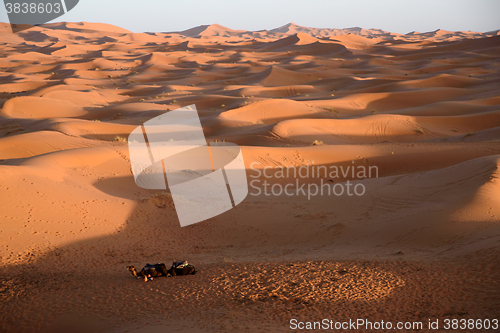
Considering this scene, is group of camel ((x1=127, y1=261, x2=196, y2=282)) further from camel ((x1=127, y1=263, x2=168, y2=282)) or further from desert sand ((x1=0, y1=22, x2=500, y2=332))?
desert sand ((x1=0, y1=22, x2=500, y2=332))

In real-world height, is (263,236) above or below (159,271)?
below

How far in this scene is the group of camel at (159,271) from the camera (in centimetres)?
569

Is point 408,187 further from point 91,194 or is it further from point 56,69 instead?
point 56,69

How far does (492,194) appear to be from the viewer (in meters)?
8.31

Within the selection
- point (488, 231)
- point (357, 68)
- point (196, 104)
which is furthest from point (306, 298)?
point (357, 68)

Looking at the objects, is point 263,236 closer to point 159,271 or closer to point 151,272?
point 159,271

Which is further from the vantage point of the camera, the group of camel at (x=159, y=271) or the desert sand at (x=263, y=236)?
the group of camel at (x=159, y=271)

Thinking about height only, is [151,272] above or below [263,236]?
above

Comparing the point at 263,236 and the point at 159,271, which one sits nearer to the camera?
the point at 159,271

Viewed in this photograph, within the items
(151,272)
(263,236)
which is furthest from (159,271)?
(263,236)

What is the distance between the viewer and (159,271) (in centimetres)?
577

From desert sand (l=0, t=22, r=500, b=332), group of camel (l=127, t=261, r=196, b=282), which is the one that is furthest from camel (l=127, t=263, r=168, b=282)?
desert sand (l=0, t=22, r=500, b=332)

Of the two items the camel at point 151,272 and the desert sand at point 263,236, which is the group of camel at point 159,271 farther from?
the desert sand at point 263,236

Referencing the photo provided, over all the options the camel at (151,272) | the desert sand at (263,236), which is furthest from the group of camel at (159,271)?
the desert sand at (263,236)
